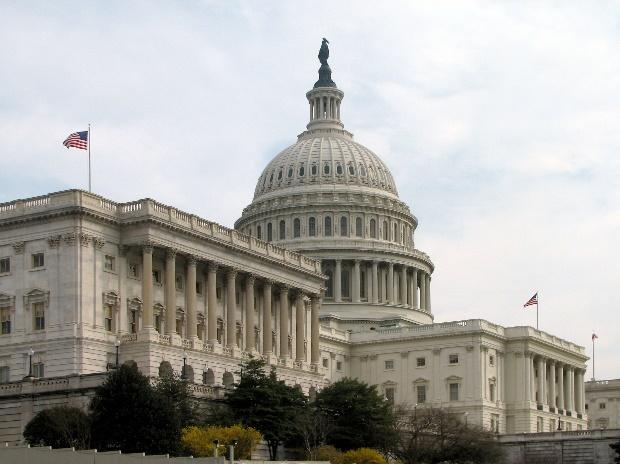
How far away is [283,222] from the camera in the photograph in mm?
197500

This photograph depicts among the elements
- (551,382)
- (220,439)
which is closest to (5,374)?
(220,439)

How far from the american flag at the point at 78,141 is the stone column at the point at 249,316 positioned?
22.9 meters

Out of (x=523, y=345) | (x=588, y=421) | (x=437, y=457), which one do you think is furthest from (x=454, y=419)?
(x=588, y=421)

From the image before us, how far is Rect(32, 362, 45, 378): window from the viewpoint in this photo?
10712 cm

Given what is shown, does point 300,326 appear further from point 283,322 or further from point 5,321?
point 5,321

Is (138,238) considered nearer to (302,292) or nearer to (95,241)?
(95,241)

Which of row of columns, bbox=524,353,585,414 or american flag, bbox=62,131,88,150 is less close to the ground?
american flag, bbox=62,131,88,150

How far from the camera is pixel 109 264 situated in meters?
111

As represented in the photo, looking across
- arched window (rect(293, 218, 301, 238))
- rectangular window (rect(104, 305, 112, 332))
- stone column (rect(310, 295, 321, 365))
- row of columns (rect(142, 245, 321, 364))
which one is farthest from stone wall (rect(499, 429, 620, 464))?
arched window (rect(293, 218, 301, 238))

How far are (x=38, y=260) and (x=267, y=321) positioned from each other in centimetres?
2535

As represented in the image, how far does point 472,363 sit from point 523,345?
8.10 metres

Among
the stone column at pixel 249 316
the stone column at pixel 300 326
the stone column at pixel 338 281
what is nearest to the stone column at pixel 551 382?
the stone column at pixel 338 281

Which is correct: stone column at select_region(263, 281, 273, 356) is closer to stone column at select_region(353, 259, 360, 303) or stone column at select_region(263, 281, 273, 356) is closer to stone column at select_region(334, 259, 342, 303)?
stone column at select_region(334, 259, 342, 303)

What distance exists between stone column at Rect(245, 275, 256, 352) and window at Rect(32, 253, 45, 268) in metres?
22.1
